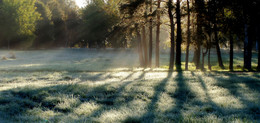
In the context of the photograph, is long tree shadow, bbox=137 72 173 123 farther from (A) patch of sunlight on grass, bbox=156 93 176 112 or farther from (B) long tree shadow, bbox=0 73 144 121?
(B) long tree shadow, bbox=0 73 144 121

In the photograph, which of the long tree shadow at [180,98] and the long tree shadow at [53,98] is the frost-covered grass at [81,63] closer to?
the long tree shadow at [180,98]

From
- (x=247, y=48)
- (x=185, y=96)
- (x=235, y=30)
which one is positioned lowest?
(x=185, y=96)

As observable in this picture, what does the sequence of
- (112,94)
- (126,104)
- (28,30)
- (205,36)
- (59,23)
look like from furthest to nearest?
(59,23)
(28,30)
(205,36)
(112,94)
(126,104)

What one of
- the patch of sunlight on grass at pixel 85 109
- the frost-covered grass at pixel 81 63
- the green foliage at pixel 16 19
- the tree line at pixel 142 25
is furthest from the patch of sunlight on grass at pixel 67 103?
the green foliage at pixel 16 19

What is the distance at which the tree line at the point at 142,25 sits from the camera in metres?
23.8

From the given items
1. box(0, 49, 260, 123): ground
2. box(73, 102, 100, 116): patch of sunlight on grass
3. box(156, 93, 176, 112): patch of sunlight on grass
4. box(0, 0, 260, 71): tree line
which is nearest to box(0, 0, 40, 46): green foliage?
box(0, 0, 260, 71): tree line

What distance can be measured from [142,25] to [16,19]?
45.1 metres

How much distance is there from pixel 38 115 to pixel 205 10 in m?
21.6

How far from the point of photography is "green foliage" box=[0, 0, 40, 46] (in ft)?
188

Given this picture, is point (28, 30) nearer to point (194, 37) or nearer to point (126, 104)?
point (194, 37)

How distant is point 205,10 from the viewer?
2369cm

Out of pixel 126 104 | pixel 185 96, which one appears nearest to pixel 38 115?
pixel 126 104

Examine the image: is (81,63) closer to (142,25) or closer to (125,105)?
(142,25)

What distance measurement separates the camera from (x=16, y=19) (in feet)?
188
